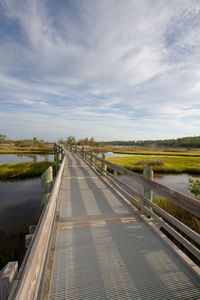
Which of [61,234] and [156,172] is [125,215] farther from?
[156,172]

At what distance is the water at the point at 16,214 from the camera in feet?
19.7

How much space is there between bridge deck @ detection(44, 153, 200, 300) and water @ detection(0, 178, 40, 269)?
13.1 ft

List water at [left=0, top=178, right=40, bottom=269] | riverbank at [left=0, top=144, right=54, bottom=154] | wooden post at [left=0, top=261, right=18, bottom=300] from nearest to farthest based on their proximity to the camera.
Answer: wooden post at [left=0, top=261, right=18, bottom=300] < water at [left=0, top=178, right=40, bottom=269] < riverbank at [left=0, top=144, right=54, bottom=154]

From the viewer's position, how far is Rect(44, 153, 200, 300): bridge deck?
1938 mm

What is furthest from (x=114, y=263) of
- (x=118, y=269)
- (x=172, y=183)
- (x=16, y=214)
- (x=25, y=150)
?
(x=25, y=150)

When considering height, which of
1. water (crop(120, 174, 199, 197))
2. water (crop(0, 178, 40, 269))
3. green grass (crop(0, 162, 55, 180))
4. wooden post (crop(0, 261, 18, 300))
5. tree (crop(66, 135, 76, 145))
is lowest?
water (crop(0, 178, 40, 269))

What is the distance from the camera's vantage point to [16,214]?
9430 millimetres

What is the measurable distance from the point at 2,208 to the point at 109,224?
396 inches

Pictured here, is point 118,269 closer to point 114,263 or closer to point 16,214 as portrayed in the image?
point 114,263

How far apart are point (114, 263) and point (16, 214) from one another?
9.26 meters

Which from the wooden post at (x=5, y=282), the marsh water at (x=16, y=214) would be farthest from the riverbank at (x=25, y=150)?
the wooden post at (x=5, y=282)

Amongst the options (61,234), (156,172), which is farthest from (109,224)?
(156,172)

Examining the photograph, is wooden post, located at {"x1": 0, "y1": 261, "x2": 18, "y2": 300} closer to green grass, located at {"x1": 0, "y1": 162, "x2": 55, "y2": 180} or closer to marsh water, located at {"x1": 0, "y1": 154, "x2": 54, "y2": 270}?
marsh water, located at {"x1": 0, "y1": 154, "x2": 54, "y2": 270}

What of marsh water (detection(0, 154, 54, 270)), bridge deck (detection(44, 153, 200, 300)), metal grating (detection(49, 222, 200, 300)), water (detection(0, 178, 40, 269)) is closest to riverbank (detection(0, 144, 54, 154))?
marsh water (detection(0, 154, 54, 270))
